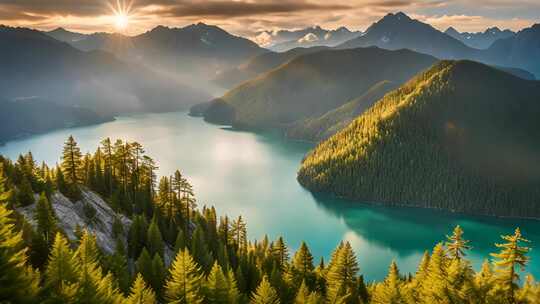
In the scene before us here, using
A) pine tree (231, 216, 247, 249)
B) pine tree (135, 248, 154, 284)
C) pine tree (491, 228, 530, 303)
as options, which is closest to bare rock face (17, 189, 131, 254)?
pine tree (135, 248, 154, 284)

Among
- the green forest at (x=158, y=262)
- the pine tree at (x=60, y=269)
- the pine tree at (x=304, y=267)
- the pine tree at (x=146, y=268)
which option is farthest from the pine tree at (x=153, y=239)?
the pine tree at (x=60, y=269)

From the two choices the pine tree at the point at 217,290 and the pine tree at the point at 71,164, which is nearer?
the pine tree at the point at 217,290

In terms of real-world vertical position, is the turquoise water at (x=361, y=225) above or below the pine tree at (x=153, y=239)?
below

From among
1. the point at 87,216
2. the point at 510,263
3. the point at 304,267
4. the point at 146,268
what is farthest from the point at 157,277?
the point at 510,263

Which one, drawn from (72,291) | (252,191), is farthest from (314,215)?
(72,291)

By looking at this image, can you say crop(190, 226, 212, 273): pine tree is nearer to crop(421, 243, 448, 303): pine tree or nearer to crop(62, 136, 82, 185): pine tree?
crop(62, 136, 82, 185): pine tree

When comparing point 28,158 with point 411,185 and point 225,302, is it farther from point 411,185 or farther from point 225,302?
point 411,185

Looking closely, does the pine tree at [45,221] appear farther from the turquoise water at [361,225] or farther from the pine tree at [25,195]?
the turquoise water at [361,225]
